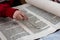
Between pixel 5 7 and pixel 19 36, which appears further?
pixel 5 7

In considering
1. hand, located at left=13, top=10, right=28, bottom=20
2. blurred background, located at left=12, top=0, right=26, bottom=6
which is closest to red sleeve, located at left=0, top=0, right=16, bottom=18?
hand, located at left=13, top=10, right=28, bottom=20

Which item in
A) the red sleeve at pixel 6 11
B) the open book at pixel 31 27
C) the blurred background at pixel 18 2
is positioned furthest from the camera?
the blurred background at pixel 18 2

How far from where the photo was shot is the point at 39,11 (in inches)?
30.8

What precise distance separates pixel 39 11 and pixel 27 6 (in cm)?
12

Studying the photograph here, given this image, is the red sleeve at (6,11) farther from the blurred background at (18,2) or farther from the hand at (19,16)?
the blurred background at (18,2)

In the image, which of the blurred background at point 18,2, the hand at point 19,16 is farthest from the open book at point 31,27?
the blurred background at point 18,2

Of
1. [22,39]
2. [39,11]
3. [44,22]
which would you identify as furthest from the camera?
[39,11]

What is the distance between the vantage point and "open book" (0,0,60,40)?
560 millimetres

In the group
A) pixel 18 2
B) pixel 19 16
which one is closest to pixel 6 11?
pixel 19 16

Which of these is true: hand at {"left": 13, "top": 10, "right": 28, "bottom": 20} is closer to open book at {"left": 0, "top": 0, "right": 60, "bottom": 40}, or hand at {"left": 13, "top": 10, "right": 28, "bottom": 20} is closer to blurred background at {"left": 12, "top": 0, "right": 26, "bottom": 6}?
open book at {"left": 0, "top": 0, "right": 60, "bottom": 40}

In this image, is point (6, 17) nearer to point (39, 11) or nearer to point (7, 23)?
point (7, 23)

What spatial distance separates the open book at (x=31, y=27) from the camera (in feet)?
1.84

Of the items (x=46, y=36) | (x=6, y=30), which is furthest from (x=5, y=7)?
(x=46, y=36)

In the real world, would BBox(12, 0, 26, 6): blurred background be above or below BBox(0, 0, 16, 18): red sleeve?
below
